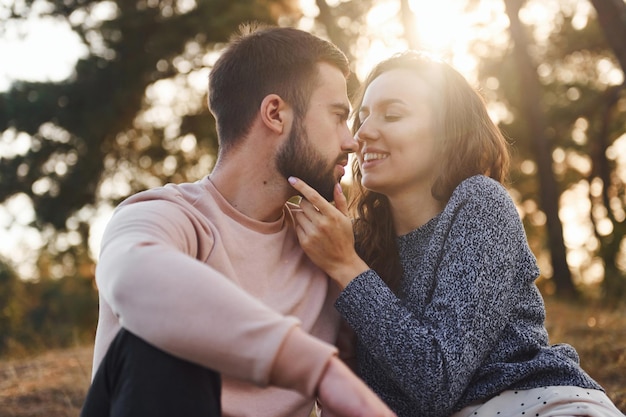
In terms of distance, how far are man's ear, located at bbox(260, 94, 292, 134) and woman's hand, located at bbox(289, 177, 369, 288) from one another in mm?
185

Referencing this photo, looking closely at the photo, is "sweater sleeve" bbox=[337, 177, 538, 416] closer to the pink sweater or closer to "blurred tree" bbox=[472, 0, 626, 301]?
the pink sweater

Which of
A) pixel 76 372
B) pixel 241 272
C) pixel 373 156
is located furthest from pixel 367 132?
pixel 76 372

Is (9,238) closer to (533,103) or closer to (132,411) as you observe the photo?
(533,103)

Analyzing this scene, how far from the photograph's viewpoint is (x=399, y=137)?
8.72 feet

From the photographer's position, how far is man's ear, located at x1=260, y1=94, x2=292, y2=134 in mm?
2389

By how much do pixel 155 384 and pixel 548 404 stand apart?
1.25 meters

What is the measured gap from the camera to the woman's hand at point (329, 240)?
93.2 inches

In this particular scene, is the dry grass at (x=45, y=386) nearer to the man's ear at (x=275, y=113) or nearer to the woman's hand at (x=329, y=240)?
the woman's hand at (x=329, y=240)

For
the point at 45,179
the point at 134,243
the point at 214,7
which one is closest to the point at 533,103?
the point at 214,7

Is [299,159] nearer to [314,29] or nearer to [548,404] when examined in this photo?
[548,404]

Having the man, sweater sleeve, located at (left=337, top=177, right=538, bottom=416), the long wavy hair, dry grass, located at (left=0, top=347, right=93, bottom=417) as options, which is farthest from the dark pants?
dry grass, located at (left=0, top=347, right=93, bottom=417)

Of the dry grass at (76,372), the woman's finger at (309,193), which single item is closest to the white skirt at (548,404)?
the woman's finger at (309,193)

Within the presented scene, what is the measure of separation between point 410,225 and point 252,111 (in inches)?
30.8

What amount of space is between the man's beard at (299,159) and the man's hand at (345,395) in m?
0.99
